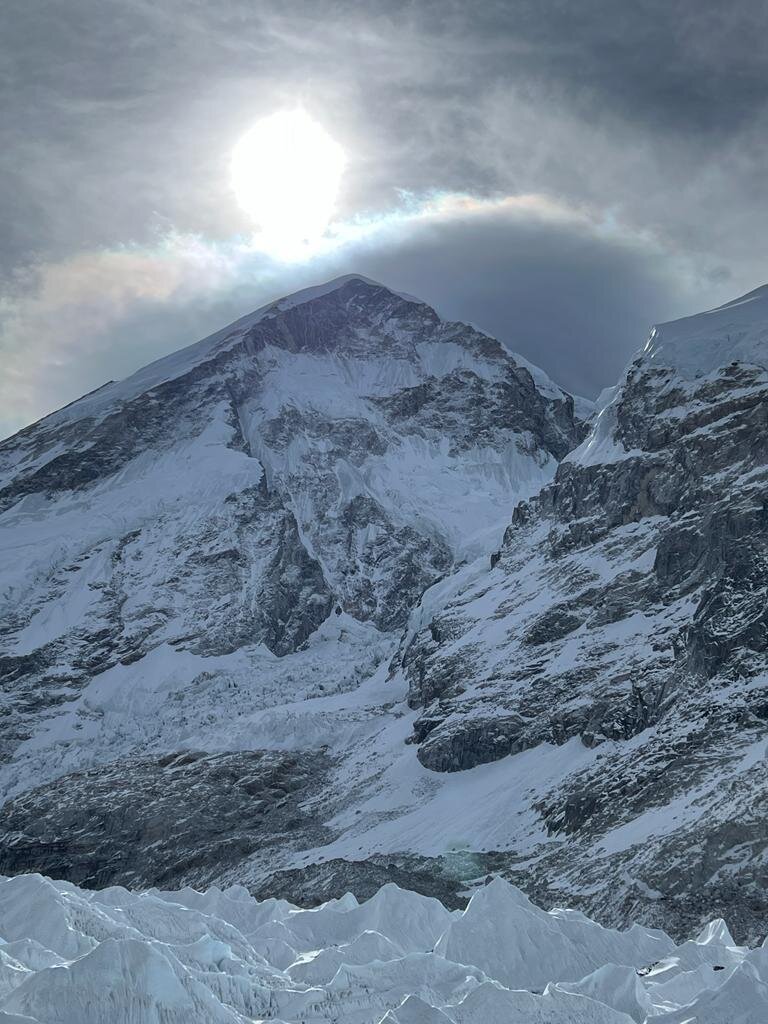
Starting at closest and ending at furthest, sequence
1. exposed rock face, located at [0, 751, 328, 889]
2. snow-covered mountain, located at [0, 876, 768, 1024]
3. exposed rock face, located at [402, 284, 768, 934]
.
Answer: snow-covered mountain, located at [0, 876, 768, 1024] → exposed rock face, located at [402, 284, 768, 934] → exposed rock face, located at [0, 751, 328, 889]

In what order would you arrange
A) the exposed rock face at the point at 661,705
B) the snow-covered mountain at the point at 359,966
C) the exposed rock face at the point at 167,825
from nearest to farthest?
the snow-covered mountain at the point at 359,966, the exposed rock face at the point at 661,705, the exposed rock face at the point at 167,825

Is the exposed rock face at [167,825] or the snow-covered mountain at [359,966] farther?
the exposed rock face at [167,825]

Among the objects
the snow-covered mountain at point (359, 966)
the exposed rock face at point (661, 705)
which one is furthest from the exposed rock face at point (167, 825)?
the snow-covered mountain at point (359, 966)

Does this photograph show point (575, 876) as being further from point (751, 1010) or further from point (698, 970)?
point (751, 1010)

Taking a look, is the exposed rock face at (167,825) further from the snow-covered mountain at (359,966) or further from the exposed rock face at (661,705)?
the snow-covered mountain at (359,966)

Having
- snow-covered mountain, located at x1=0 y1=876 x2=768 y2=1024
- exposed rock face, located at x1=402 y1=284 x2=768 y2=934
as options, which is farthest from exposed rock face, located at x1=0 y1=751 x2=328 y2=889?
snow-covered mountain, located at x1=0 y1=876 x2=768 y2=1024

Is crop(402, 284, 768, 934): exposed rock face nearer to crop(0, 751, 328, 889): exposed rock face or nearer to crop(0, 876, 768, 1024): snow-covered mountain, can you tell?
crop(0, 751, 328, 889): exposed rock face

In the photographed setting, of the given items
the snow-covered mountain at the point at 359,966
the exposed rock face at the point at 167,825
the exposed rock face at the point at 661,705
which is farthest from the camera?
the exposed rock face at the point at 167,825

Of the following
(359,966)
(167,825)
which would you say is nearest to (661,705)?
(167,825)

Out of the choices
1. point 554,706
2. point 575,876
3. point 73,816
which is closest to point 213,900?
point 575,876
